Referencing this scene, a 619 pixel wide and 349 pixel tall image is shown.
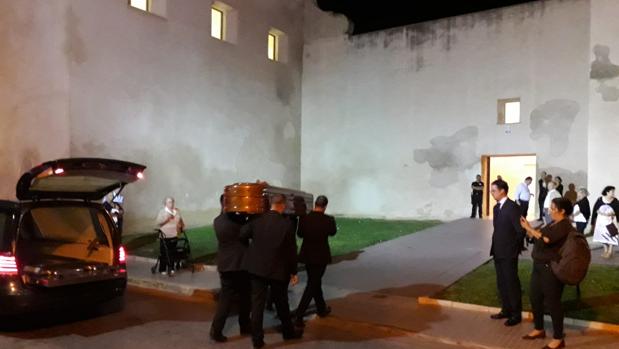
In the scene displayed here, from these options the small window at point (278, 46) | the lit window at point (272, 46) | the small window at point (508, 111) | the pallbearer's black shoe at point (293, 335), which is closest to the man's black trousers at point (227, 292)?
the pallbearer's black shoe at point (293, 335)

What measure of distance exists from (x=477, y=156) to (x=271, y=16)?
32.1ft

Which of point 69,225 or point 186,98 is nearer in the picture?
point 69,225

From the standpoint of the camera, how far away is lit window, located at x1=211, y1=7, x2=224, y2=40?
1942cm

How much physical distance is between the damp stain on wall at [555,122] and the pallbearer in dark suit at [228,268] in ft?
48.7

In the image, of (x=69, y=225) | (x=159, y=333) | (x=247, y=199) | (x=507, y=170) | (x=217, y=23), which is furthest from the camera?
(x=507, y=170)

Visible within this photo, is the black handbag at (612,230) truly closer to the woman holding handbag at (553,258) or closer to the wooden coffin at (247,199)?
the woman holding handbag at (553,258)

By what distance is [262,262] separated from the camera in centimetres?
562

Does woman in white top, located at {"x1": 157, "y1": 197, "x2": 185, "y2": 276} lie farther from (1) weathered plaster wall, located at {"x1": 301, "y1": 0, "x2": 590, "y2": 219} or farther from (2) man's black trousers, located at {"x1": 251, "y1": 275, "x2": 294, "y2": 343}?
(1) weathered plaster wall, located at {"x1": 301, "y1": 0, "x2": 590, "y2": 219}

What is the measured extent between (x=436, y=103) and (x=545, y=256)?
49.4 ft

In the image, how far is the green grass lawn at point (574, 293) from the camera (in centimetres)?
706

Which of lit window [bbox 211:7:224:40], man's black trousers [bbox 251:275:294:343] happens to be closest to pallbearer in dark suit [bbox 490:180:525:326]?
man's black trousers [bbox 251:275:294:343]

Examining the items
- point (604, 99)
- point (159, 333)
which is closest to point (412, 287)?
point (159, 333)

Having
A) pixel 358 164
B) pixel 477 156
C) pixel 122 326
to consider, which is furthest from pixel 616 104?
pixel 122 326

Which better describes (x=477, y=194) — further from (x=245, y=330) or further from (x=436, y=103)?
(x=245, y=330)
